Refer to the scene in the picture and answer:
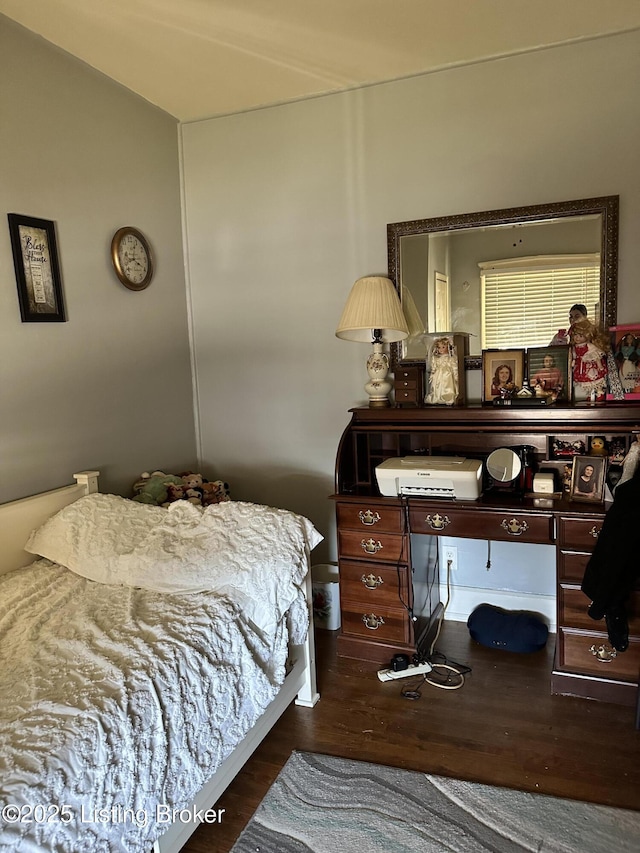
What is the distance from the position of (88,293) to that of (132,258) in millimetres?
329

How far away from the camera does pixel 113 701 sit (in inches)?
47.3

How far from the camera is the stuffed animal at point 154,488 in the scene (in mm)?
2410

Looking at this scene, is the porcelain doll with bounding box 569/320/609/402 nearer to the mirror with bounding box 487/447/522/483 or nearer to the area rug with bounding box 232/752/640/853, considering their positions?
the mirror with bounding box 487/447/522/483

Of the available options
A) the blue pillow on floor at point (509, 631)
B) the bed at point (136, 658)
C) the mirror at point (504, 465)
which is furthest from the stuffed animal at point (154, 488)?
the blue pillow on floor at point (509, 631)

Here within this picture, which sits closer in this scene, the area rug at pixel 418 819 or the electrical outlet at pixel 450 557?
the area rug at pixel 418 819

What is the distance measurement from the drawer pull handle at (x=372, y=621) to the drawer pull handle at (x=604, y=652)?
0.80 meters

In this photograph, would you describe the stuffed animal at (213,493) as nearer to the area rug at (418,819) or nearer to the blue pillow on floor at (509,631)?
the area rug at (418,819)

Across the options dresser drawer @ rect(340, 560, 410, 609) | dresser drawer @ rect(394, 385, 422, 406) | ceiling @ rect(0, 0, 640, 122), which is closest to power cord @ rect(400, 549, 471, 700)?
dresser drawer @ rect(340, 560, 410, 609)

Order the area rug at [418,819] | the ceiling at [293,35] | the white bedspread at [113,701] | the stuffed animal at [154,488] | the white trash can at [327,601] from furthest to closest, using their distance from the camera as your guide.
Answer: the white trash can at [327,601]
the stuffed animal at [154,488]
the ceiling at [293,35]
the area rug at [418,819]
the white bedspread at [113,701]

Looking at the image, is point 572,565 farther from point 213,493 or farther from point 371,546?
point 213,493

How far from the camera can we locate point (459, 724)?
198 cm

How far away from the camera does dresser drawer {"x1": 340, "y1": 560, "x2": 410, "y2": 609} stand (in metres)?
2.29

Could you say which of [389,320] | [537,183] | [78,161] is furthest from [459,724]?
[78,161]

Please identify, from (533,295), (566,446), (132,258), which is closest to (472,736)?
(566,446)
